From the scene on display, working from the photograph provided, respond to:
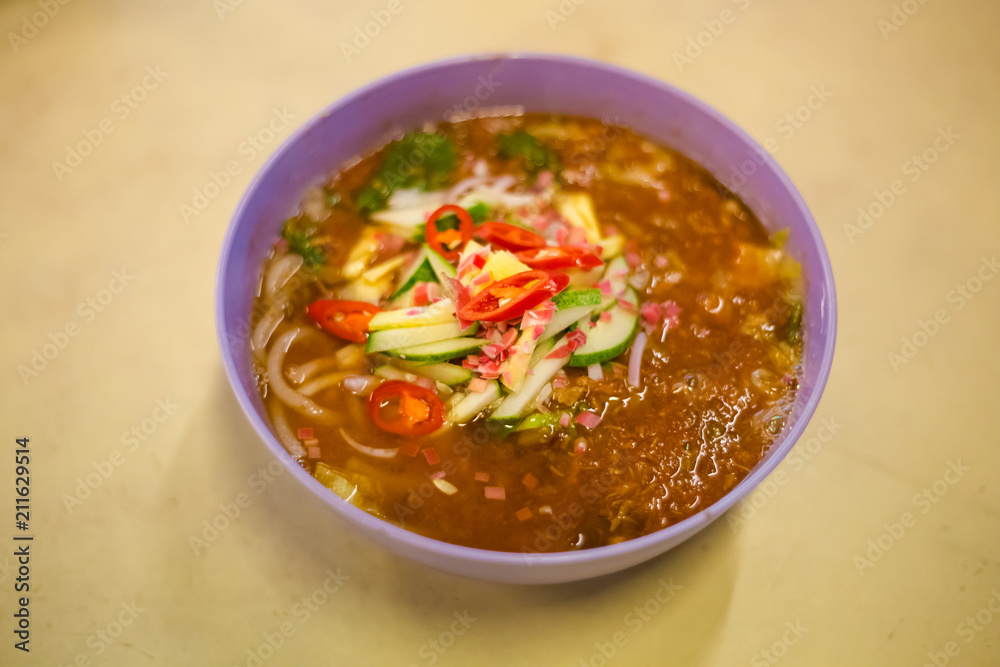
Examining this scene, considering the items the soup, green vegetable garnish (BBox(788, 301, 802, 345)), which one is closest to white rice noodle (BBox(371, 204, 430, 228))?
the soup

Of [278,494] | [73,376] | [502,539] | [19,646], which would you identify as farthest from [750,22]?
[19,646]

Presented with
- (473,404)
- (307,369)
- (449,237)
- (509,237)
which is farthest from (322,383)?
(509,237)

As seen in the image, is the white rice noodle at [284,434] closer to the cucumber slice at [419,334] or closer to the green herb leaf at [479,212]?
the cucumber slice at [419,334]

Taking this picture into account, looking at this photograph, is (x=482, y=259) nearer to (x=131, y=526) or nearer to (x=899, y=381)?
(x=131, y=526)

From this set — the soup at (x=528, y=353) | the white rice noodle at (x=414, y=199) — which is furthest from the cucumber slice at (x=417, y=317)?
the white rice noodle at (x=414, y=199)

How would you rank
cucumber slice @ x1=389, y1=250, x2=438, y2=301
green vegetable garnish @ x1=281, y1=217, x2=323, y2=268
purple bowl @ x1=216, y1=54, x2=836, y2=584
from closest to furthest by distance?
purple bowl @ x1=216, y1=54, x2=836, y2=584 < cucumber slice @ x1=389, y1=250, x2=438, y2=301 < green vegetable garnish @ x1=281, y1=217, x2=323, y2=268

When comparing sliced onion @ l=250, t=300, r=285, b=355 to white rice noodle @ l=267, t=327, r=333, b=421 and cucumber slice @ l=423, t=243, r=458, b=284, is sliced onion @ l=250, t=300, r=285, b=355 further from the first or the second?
cucumber slice @ l=423, t=243, r=458, b=284
